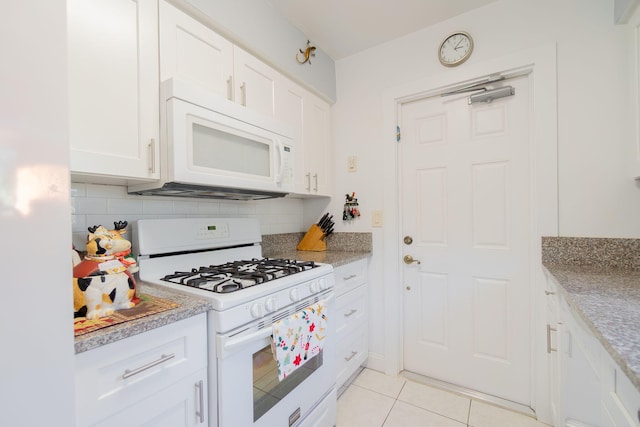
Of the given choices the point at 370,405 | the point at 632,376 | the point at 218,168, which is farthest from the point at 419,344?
the point at 218,168

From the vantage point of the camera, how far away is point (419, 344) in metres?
2.10

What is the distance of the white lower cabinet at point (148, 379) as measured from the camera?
28.4 inches

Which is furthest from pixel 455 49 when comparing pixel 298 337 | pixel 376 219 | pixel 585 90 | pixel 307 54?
pixel 298 337

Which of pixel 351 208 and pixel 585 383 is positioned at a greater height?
pixel 351 208

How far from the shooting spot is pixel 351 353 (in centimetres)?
Result: 196

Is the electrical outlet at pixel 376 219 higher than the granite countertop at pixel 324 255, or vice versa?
the electrical outlet at pixel 376 219

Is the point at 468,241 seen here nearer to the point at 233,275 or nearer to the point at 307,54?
the point at 233,275

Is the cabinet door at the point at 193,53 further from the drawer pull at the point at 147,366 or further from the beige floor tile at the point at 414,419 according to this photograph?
the beige floor tile at the point at 414,419

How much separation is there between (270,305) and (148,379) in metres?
0.45

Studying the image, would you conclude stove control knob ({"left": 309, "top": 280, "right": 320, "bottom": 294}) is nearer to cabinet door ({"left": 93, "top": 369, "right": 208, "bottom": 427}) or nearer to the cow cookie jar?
cabinet door ({"left": 93, "top": 369, "right": 208, "bottom": 427})

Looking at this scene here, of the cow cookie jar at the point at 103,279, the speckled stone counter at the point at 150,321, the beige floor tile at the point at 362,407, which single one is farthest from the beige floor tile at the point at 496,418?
the cow cookie jar at the point at 103,279

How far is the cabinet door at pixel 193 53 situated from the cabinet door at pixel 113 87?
0.14 feet

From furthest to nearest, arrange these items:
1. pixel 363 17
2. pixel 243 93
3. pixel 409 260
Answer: pixel 409 260
pixel 363 17
pixel 243 93

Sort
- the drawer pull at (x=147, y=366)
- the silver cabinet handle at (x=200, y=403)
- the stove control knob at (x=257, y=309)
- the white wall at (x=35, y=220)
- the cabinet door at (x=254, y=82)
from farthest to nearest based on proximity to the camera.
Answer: the cabinet door at (x=254, y=82)
the stove control knob at (x=257, y=309)
the silver cabinet handle at (x=200, y=403)
the drawer pull at (x=147, y=366)
the white wall at (x=35, y=220)
